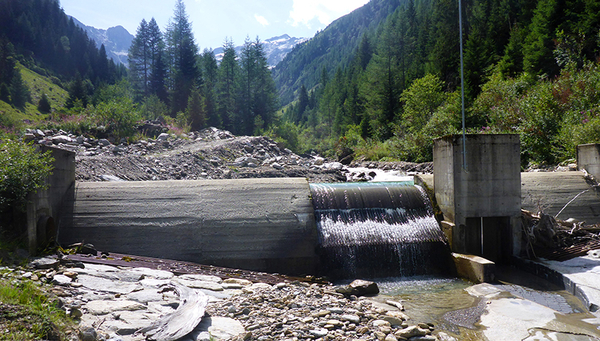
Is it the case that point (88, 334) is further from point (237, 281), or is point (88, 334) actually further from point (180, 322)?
point (237, 281)

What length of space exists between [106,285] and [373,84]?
2081 inches

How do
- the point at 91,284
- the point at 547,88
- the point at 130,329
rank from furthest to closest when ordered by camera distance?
the point at 547,88
the point at 91,284
the point at 130,329

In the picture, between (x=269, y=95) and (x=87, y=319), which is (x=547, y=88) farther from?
(x=269, y=95)

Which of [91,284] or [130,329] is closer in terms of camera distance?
[130,329]

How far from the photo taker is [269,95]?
4988cm

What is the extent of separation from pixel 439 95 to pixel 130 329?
33.9 meters

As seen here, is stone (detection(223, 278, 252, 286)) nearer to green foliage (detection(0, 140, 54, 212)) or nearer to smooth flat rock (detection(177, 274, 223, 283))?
smooth flat rock (detection(177, 274, 223, 283))

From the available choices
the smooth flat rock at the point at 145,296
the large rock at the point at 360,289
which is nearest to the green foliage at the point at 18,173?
the smooth flat rock at the point at 145,296

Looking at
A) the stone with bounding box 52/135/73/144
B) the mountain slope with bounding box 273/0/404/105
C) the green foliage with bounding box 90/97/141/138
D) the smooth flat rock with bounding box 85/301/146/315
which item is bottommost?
the smooth flat rock with bounding box 85/301/146/315

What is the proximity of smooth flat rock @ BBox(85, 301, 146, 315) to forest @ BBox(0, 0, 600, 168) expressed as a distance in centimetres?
1353

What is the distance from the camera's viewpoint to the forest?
62.9 feet

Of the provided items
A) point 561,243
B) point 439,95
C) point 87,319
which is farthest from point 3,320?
point 439,95

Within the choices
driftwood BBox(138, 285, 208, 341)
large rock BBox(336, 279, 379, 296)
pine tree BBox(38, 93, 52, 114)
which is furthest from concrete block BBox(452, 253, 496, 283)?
pine tree BBox(38, 93, 52, 114)

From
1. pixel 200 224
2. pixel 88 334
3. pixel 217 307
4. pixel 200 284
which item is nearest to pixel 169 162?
pixel 200 224
